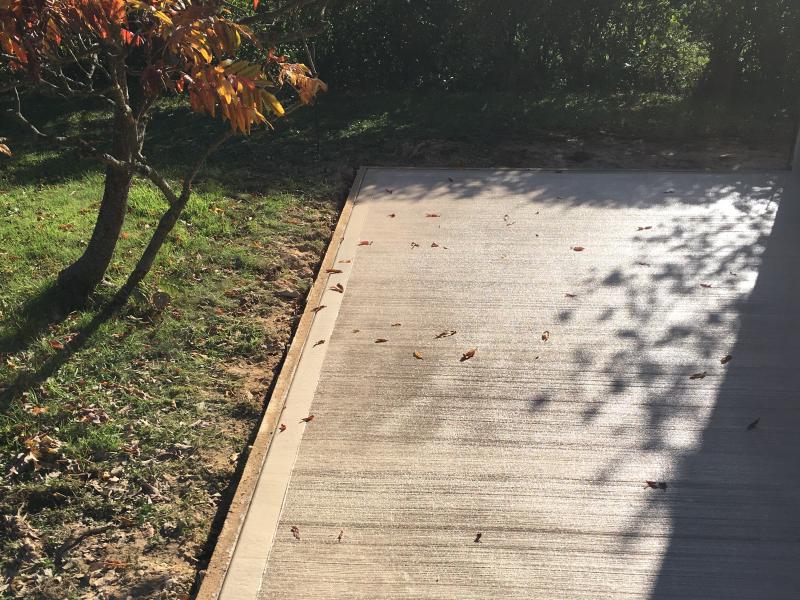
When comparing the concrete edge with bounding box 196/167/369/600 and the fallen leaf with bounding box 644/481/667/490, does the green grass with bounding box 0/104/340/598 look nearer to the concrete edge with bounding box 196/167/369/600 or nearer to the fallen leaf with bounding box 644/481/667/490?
the concrete edge with bounding box 196/167/369/600

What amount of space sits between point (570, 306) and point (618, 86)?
6296 millimetres

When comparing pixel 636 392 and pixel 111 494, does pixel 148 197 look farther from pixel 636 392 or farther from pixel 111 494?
pixel 636 392

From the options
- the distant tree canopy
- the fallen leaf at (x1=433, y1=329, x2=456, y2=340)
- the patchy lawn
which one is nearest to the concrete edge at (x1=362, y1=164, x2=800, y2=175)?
the patchy lawn

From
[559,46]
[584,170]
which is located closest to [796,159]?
[584,170]

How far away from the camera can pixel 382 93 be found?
37.9ft

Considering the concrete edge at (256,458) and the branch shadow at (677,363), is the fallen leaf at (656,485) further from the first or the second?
the concrete edge at (256,458)

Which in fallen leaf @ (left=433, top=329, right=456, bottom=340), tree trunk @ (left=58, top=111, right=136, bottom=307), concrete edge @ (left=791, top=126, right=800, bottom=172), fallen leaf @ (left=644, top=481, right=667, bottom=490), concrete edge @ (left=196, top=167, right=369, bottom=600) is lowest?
concrete edge @ (left=791, top=126, right=800, bottom=172)

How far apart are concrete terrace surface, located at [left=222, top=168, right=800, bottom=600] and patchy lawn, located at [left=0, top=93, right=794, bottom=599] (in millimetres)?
372

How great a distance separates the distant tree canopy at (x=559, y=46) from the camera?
10.9 m

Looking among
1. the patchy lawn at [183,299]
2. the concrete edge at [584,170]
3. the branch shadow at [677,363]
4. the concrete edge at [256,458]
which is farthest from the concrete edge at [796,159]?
the concrete edge at [256,458]

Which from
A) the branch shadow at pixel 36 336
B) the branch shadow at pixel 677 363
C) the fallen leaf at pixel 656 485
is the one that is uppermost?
the branch shadow at pixel 36 336

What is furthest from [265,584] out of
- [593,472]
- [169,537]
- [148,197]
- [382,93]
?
[382,93]

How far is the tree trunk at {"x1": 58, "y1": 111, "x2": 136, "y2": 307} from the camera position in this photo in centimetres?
579

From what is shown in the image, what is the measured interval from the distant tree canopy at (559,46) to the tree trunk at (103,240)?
18.9 feet
